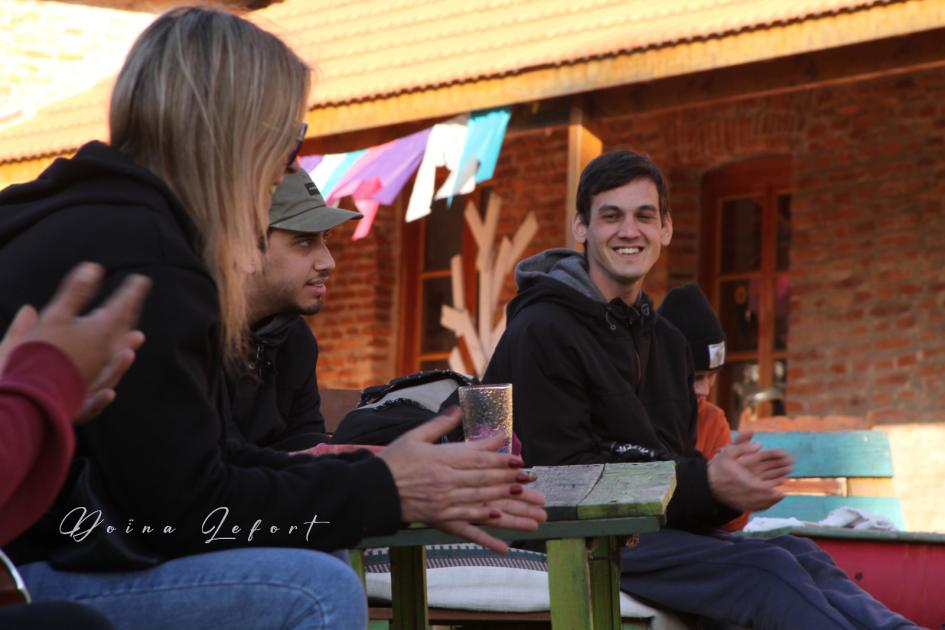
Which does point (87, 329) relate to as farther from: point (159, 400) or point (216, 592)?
point (216, 592)

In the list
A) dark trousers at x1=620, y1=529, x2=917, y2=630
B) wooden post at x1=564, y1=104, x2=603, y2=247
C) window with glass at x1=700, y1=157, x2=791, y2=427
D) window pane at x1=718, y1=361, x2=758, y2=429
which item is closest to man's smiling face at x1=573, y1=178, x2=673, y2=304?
dark trousers at x1=620, y1=529, x2=917, y2=630

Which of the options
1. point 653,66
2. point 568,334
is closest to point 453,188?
point 653,66

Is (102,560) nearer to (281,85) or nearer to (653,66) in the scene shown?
(281,85)

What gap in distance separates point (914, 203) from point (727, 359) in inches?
59.3

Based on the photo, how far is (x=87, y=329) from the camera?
1521 millimetres

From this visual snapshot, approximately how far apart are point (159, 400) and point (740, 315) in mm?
7765

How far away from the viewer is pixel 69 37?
12.0 metres

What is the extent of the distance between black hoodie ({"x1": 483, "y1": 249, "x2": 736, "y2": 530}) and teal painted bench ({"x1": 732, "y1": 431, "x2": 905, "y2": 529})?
5.44ft

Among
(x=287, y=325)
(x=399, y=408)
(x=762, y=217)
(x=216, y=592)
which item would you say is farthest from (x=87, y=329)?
(x=762, y=217)

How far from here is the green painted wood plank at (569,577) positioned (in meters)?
2.51

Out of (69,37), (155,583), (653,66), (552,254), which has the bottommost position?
(155,583)

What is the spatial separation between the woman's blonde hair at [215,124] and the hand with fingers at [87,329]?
0.48 meters

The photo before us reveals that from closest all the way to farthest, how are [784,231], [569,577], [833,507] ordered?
[569,577], [833,507], [784,231]

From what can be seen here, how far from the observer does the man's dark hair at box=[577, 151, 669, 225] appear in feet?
14.0
